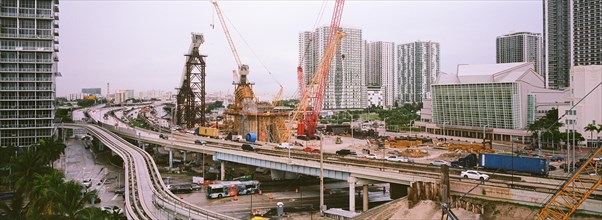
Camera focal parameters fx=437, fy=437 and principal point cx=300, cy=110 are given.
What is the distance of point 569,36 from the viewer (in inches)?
5669

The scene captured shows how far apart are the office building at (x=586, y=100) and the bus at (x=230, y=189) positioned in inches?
2522

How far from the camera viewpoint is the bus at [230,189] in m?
50.6

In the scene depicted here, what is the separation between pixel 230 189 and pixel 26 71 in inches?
1885

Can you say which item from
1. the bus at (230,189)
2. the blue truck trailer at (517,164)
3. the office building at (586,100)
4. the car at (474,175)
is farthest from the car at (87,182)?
the office building at (586,100)

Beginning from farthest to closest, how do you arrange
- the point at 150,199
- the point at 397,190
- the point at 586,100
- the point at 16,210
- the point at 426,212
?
the point at 586,100
the point at 397,190
the point at 150,199
the point at 16,210
the point at 426,212

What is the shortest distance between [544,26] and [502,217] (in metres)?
151

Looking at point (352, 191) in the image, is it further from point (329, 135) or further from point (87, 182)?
point (329, 135)

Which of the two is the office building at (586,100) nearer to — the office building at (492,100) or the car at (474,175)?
the office building at (492,100)

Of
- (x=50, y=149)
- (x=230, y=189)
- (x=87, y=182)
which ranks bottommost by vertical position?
(x=87, y=182)

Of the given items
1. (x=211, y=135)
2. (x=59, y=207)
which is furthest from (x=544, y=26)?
(x=59, y=207)

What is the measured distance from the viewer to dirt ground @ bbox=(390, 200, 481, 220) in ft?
104

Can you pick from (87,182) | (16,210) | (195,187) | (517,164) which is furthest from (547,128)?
(16,210)

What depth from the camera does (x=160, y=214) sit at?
34.9 meters

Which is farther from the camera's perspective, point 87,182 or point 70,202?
point 87,182
